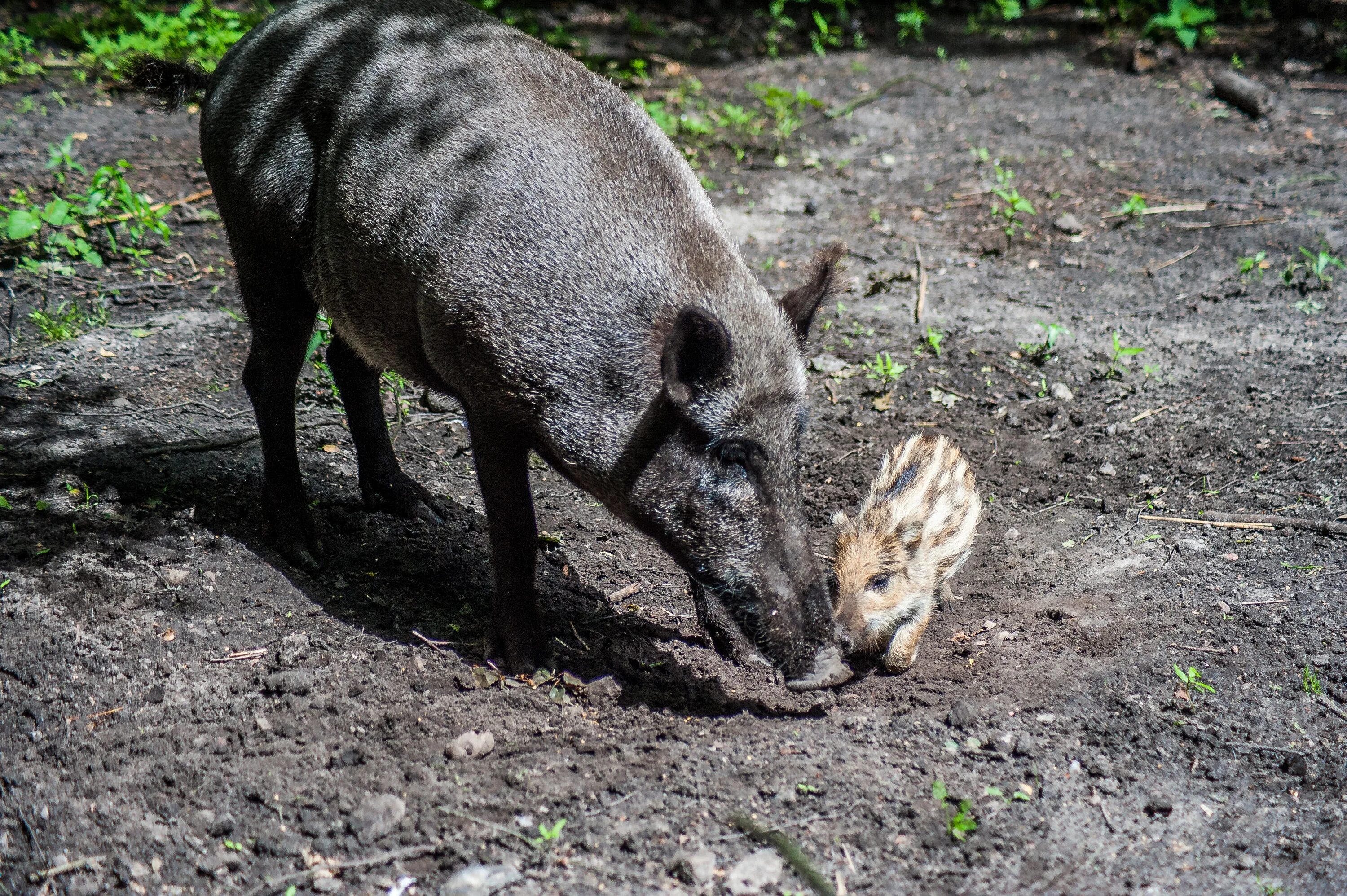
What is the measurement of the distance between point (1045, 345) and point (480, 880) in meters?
4.01

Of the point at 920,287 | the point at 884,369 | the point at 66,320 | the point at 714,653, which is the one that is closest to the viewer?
the point at 714,653

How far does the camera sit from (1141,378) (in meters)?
5.14

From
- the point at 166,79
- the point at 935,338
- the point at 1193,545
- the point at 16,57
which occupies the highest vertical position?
the point at 166,79

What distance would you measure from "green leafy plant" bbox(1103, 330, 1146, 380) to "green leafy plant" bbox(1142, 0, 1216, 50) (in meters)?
5.24

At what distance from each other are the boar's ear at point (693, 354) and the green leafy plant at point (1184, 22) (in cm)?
819

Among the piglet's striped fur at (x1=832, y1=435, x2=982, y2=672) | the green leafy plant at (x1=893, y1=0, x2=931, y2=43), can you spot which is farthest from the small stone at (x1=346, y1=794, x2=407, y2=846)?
the green leafy plant at (x1=893, y1=0, x2=931, y2=43)

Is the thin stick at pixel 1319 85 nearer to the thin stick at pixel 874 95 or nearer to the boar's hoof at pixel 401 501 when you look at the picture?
the thin stick at pixel 874 95

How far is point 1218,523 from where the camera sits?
4.08 meters

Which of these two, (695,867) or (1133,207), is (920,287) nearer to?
(1133,207)

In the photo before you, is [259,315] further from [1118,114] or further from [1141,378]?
[1118,114]

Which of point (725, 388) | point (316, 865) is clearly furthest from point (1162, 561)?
point (316, 865)

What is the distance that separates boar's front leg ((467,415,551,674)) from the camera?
3332mm

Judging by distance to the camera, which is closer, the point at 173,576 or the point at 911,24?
the point at 173,576

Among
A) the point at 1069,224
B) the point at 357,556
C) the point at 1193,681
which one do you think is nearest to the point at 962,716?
the point at 1193,681
